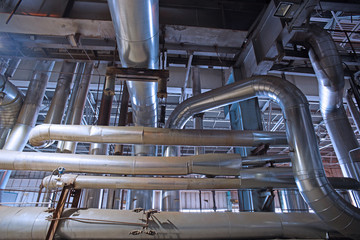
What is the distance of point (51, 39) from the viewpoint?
13.8ft

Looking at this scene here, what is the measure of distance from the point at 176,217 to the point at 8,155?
2.75 metres

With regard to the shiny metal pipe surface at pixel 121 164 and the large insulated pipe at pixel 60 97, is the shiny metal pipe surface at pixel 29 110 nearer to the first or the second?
the large insulated pipe at pixel 60 97

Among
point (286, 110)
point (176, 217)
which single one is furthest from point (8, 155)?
point (286, 110)

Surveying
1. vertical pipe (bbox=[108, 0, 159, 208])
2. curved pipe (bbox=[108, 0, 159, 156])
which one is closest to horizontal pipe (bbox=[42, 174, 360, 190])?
vertical pipe (bbox=[108, 0, 159, 208])

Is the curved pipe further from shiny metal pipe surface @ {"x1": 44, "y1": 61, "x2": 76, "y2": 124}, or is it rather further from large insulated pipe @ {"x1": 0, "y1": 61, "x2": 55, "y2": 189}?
large insulated pipe @ {"x1": 0, "y1": 61, "x2": 55, "y2": 189}

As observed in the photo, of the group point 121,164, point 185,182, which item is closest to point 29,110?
point 121,164

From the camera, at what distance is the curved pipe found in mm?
2279

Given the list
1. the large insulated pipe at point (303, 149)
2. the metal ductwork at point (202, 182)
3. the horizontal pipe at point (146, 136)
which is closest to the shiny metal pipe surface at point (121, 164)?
the metal ductwork at point (202, 182)

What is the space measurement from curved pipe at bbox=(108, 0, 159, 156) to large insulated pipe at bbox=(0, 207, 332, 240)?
6.60 ft

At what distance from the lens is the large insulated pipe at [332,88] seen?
3.48m

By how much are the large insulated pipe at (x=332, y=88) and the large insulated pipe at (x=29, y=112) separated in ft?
18.0

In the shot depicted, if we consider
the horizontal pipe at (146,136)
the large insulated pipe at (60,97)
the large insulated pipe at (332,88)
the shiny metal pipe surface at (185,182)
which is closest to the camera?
the shiny metal pipe surface at (185,182)

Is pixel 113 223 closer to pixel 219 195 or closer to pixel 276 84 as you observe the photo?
pixel 276 84

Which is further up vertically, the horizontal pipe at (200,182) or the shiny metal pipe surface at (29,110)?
the shiny metal pipe surface at (29,110)
